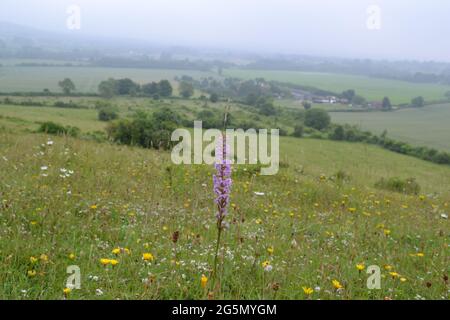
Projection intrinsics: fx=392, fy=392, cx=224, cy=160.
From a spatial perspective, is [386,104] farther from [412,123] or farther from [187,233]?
[187,233]

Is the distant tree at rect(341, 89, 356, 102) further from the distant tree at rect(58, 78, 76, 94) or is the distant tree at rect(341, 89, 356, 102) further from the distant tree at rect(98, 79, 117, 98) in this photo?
the distant tree at rect(58, 78, 76, 94)

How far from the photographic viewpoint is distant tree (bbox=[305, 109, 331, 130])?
208ft

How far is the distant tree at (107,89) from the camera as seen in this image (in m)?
67.4

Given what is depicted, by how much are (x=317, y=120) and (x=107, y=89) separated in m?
36.2

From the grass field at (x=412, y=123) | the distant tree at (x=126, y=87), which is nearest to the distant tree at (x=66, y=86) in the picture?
the distant tree at (x=126, y=87)

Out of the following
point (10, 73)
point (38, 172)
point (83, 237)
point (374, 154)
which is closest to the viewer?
point (83, 237)

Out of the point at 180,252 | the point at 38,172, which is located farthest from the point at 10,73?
the point at 180,252

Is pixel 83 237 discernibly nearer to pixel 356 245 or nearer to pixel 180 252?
pixel 180 252

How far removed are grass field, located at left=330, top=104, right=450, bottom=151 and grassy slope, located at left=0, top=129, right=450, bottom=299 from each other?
5320cm

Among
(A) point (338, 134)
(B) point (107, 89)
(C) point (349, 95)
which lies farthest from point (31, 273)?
(C) point (349, 95)

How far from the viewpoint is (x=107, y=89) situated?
68188 mm
